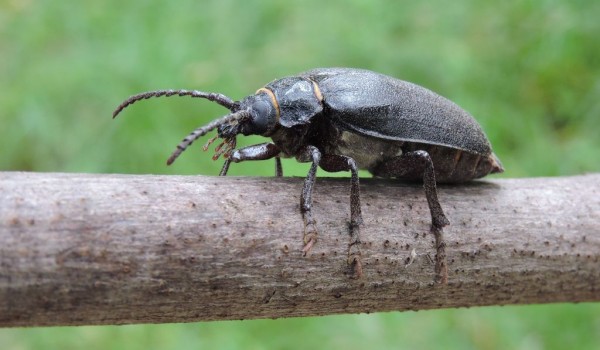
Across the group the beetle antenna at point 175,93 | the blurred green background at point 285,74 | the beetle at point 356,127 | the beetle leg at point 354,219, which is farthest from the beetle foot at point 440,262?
the blurred green background at point 285,74

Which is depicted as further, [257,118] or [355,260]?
[257,118]

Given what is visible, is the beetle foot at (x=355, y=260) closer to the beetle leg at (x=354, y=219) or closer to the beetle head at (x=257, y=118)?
the beetle leg at (x=354, y=219)

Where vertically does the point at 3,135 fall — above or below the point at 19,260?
below

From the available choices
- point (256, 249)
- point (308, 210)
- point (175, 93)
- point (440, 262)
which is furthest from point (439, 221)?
point (175, 93)

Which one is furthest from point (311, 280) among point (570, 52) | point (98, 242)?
point (570, 52)

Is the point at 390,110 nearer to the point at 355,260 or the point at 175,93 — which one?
the point at 355,260

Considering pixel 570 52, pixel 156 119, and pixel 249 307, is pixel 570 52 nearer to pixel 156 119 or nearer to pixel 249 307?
pixel 156 119

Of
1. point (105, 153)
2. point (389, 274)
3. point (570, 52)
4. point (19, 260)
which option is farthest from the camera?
point (570, 52)

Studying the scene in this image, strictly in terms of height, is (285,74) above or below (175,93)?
below
